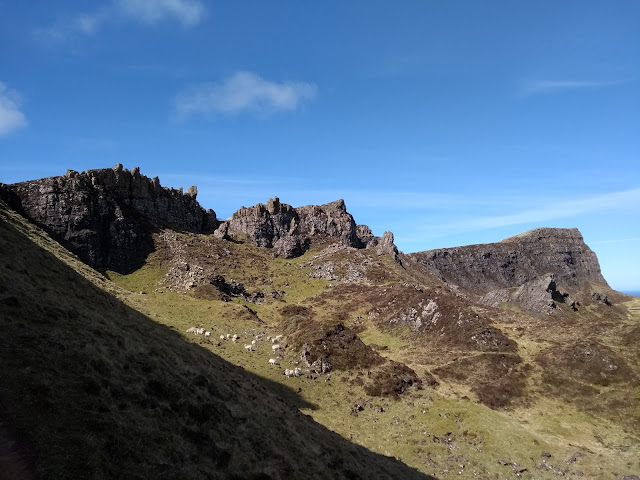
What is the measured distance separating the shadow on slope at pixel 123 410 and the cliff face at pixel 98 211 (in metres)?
78.2

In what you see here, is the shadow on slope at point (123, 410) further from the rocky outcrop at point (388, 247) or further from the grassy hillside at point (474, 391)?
the rocky outcrop at point (388, 247)

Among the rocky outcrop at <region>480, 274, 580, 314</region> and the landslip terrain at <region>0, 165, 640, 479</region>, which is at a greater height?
the rocky outcrop at <region>480, 274, 580, 314</region>

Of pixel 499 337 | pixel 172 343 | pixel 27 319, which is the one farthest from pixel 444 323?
pixel 27 319

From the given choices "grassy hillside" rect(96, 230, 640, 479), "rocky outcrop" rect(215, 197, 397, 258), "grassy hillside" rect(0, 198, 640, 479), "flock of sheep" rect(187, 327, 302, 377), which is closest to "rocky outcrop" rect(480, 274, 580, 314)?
"grassy hillside" rect(96, 230, 640, 479)

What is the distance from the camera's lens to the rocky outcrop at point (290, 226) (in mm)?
156000

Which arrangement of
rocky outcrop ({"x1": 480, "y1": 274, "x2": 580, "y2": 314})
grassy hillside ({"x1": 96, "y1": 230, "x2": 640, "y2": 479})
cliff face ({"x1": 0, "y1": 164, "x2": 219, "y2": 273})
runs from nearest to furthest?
grassy hillside ({"x1": 96, "y1": 230, "x2": 640, "y2": 479}) < cliff face ({"x1": 0, "y1": 164, "x2": 219, "y2": 273}) < rocky outcrop ({"x1": 480, "y1": 274, "x2": 580, "y2": 314})

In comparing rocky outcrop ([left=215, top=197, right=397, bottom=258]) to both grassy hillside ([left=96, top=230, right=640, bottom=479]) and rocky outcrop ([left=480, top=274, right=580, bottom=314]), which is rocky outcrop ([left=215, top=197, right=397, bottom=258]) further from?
grassy hillside ([left=96, top=230, right=640, bottom=479])

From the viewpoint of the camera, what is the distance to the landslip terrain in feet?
54.6

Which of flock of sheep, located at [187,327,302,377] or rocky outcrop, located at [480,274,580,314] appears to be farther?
rocky outcrop, located at [480,274,580,314]

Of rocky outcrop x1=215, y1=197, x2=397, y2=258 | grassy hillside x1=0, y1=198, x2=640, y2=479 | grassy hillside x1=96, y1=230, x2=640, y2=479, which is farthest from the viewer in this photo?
rocky outcrop x1=215, y1=197, x2=397, y2=258

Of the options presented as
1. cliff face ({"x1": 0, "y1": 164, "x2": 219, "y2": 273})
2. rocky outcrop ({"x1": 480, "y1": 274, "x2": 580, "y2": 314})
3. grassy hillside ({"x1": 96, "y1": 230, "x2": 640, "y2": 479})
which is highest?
cliff face ({"x1": 0, "y1": 164, "x2": 219, "y2": 273})

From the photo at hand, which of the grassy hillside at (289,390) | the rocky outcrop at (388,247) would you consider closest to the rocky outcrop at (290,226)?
the rocky outcrop at (388,247)

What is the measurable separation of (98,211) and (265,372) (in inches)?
3551

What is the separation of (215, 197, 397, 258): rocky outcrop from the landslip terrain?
37.3 m
